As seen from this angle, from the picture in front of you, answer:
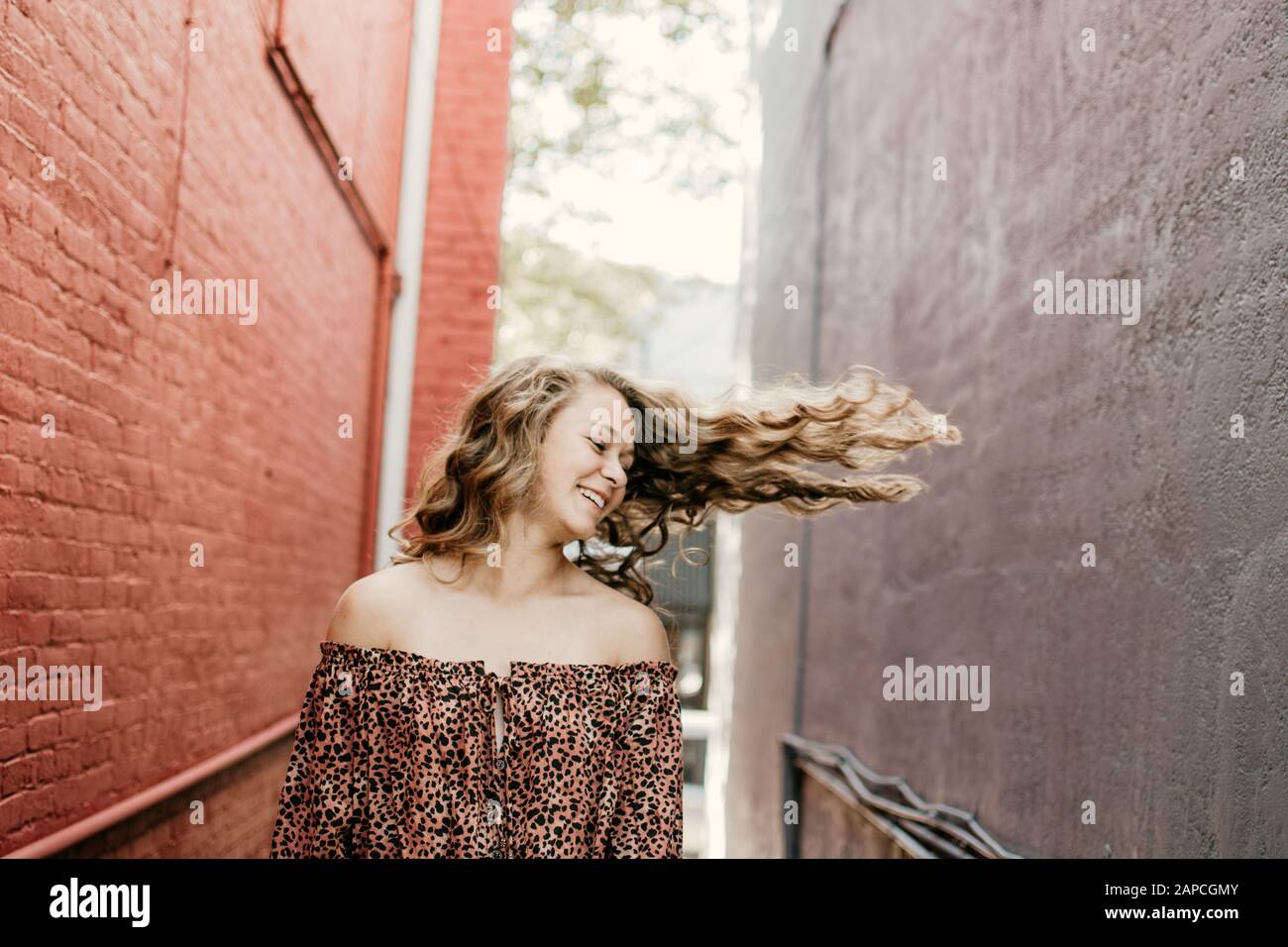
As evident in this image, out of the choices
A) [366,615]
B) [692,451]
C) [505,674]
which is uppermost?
[692,451]

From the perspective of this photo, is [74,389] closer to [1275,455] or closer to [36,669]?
[36,669]

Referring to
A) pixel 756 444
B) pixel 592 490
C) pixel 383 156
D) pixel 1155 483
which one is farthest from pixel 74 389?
pixel 383 156

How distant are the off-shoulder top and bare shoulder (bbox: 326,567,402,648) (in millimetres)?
30

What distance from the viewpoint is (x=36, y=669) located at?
2943 millimetres

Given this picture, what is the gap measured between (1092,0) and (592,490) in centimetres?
162

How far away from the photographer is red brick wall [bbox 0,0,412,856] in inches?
110

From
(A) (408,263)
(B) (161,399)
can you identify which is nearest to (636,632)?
(B) (161,399)

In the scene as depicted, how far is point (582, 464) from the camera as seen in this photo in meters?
2.64

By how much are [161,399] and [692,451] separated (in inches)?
63.3

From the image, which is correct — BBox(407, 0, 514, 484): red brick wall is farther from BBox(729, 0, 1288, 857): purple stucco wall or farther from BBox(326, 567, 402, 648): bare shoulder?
BBox(326, 567, 402, 648): bare shoulder

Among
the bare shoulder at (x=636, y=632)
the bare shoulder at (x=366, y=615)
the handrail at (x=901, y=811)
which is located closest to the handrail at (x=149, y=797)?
the bare shoulder at (x=366, y=615)

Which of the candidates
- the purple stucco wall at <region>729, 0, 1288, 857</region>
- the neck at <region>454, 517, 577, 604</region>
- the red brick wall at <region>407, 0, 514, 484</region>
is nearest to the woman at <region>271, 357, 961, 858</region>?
the neck at <region>454, 517, 577, 604</region>

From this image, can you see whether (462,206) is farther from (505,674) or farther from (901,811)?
(505,674)

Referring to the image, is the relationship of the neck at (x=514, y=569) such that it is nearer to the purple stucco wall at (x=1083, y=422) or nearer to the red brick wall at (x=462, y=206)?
the purple stucco wall at (x=1083, y=422)
